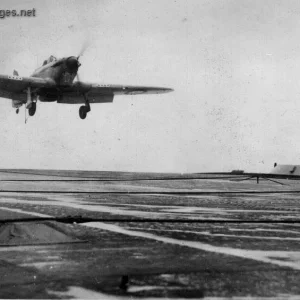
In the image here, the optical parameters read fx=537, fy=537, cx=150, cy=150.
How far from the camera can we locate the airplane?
144 feet

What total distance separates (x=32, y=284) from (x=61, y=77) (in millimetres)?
39727

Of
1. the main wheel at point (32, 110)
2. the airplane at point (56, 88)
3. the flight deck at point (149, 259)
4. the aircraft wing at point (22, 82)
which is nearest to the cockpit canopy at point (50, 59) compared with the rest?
the airplane at point (56, 88)

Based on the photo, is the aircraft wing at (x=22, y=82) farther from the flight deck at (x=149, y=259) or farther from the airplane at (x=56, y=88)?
the flight deck at (x=149, y=259)

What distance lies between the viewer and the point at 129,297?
461cm

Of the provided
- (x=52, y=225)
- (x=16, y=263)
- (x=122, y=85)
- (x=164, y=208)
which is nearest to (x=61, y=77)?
(x=122, y=85)

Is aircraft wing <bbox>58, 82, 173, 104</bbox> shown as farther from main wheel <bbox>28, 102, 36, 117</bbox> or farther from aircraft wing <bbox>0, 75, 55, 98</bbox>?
main wheel <bbox>28, 102, 36, 117</bbox>

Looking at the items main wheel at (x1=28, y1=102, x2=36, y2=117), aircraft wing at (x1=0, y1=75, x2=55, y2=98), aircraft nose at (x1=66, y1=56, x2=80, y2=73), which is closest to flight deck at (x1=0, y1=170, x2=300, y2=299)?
aircraft nose at (x1=66, y1=56, x2=80, y2=73)

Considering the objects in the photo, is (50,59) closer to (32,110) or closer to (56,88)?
(56,88)

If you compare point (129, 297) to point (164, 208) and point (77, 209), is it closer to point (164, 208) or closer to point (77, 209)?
point (77, 209)

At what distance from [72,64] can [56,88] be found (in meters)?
2.50

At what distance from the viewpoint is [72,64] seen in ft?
144

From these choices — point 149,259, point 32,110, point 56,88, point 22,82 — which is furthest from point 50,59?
point 149,259

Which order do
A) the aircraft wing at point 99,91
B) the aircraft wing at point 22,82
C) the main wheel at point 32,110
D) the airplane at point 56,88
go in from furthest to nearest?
the aircraft wing at point 99,91 < the main wheel at point 32,110 < the airplane at point 56,88 < the aircraft wing at point 22,82

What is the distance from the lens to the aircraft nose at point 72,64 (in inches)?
1724
